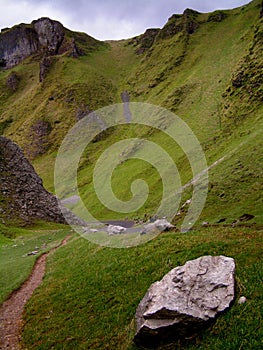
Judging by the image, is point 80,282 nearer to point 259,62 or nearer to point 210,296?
point 210,296

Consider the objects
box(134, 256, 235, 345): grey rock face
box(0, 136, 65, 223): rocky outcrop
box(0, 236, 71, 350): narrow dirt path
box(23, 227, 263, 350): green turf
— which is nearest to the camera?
box(23, 227, 263, 350): green turf

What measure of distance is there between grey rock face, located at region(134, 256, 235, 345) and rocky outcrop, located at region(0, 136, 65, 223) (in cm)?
5335

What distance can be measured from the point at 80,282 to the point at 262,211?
76.0 feet

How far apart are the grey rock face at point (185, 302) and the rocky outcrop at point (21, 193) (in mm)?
53346

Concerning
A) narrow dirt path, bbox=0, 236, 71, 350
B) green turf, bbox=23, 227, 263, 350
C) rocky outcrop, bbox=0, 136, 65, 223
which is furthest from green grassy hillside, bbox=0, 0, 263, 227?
rocky outcrop, bbox=0, 136, 65, 223

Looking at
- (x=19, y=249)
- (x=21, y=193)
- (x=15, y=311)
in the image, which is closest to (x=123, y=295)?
(x=15, y=311)

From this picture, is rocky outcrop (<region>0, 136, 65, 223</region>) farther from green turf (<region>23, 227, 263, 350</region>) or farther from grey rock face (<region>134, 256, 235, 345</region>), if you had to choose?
grey rock face (<region>134, 256, 235, 345</region>)

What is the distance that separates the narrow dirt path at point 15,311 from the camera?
17875 millimetres

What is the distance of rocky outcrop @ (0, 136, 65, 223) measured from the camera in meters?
64.1

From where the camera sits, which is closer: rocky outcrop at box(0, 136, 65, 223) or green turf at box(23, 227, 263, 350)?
green turf at box(23, 227, 263, 350)

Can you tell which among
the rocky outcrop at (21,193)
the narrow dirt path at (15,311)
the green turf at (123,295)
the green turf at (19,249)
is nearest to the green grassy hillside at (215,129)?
the green turf at (123,295)

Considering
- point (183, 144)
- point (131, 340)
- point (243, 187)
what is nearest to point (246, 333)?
point (131, 340)

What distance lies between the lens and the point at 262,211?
117ft

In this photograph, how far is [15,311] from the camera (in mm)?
21781
